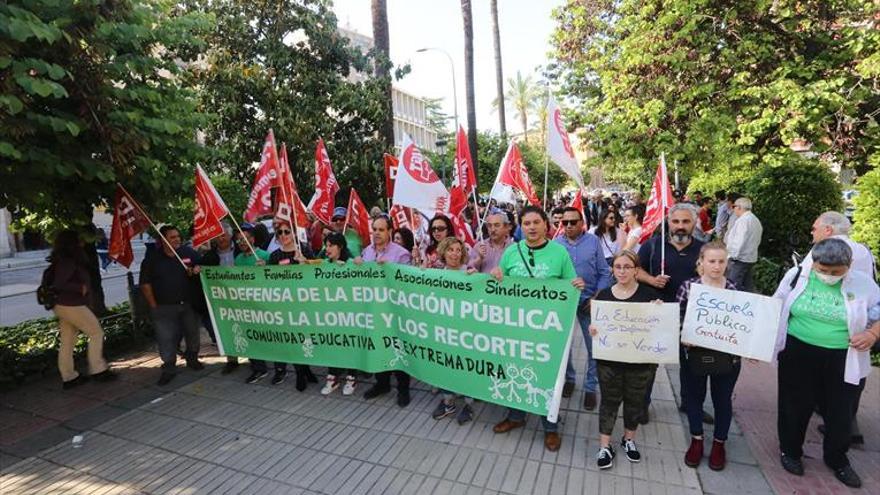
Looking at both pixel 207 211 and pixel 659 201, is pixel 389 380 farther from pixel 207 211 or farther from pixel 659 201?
pixel 659 201

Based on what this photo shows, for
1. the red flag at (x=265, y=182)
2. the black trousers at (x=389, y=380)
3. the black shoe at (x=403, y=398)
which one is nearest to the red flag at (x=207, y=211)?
the red flag at (x=265, y=182)

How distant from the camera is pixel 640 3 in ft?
40.6

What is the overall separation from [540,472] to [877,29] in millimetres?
11801

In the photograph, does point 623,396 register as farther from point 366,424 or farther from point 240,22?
point 240,22

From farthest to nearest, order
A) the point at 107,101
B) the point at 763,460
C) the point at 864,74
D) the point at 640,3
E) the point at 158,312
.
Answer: the point at 640,3 < the point at 864,74 < the point at 158,312 < the point at 107,101 < the point at 763,460

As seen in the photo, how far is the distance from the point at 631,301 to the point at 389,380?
2.98 metres

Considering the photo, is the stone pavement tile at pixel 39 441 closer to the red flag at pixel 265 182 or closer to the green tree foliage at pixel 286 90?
the red flag at pixel 265 182

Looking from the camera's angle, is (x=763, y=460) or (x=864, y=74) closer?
(x=763, y=460)

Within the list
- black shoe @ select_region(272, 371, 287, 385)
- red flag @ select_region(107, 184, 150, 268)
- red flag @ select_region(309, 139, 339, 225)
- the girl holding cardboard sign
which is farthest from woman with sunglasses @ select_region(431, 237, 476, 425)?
red flag @ select_region(107, 184, 150, 268)

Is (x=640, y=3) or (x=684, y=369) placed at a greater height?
(x=640, y=3)

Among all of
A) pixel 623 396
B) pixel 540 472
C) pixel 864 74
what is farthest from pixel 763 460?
pixel 864 74

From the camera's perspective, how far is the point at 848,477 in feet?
11.2

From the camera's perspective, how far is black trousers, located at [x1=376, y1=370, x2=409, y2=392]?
16.8 ft

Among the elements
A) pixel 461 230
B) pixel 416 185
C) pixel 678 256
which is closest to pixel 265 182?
pixel 416 185
